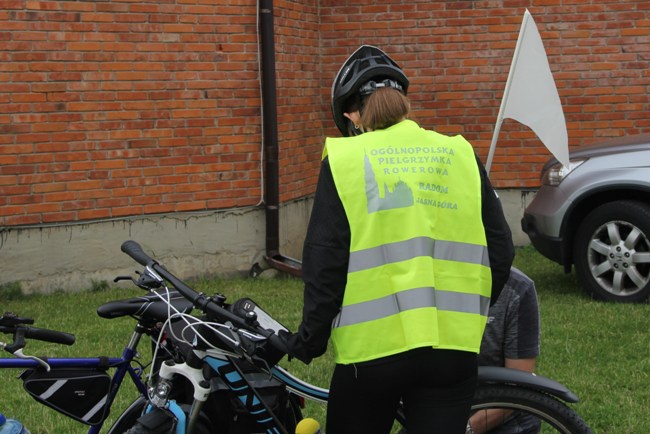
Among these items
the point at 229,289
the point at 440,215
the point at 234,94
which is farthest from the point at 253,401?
the point at 234,94

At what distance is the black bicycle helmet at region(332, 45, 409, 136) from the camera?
133 inches

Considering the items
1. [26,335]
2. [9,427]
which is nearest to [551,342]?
[26,335]

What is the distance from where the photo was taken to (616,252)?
856 cm

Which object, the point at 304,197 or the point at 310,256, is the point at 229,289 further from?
the point at 310,256

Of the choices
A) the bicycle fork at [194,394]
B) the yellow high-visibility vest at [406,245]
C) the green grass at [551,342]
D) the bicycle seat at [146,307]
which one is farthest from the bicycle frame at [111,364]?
the green grass at [551,342]

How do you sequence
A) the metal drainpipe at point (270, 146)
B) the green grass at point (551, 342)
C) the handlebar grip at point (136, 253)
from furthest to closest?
the metal drainpipe at point (270, 146), the green grass at point (551, 342), the handlebar grip at point (136, 253)

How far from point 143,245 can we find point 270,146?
1505 mm

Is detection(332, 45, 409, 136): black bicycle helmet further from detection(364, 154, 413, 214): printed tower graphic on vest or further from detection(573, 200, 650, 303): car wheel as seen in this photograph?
detection(573, 200, 650, 303): car wheel

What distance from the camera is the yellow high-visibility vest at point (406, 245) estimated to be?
3189 mm

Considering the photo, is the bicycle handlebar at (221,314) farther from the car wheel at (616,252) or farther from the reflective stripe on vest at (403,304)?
the car wheel at (616,252)

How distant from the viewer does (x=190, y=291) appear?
3580 mm

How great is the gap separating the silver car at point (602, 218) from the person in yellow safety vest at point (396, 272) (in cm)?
545

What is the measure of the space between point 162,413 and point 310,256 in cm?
79

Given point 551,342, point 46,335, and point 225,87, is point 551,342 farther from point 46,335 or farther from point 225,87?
point 46,335
